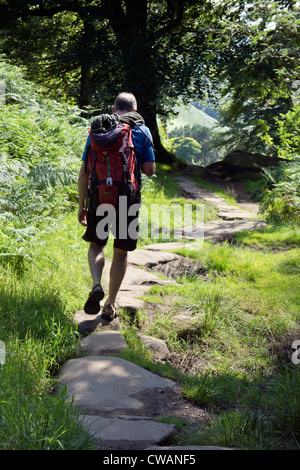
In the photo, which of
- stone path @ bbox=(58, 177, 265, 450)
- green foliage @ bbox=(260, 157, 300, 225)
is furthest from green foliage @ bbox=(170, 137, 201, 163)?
stone path @ bbox=(58, 177, 265, 450)

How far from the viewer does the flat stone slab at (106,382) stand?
2.67 metres

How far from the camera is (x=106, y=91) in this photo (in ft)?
46.4

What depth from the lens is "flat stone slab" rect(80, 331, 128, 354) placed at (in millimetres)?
3514

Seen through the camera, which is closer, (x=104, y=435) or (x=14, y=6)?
(x=104, y=435)

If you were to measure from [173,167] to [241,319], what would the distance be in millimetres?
12102

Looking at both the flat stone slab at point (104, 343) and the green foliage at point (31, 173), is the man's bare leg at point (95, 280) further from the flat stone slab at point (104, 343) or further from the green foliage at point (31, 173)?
the green foliage at point (31, 173)

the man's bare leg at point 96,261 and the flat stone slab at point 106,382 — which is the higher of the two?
the man's bare leg at point 96,261

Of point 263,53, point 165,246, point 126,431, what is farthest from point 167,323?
point 263,53

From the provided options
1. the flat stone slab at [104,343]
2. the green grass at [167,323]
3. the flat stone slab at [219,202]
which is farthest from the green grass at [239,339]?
the flat stone slab at [219,202]

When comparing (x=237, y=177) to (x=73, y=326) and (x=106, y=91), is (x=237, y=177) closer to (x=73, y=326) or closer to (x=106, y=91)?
(x=106, y=91)

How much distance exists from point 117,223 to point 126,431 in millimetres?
1921

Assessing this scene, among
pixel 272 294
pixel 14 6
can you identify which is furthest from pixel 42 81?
pixel 272 294

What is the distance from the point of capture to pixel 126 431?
7.47 feet

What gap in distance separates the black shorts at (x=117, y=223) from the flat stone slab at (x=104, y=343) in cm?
79
